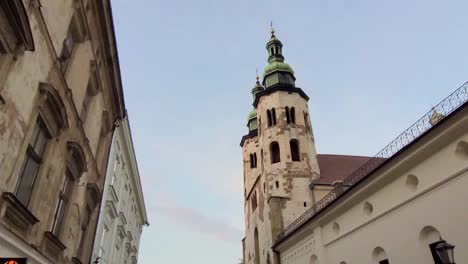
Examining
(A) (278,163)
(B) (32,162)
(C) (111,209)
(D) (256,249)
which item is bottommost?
(B) (32,162)

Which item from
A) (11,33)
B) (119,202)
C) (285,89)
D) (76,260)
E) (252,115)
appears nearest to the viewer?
(11,33)

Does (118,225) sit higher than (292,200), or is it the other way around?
(292,200)

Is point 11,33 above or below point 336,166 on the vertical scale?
below

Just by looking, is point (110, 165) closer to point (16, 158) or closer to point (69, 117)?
point (69, 117)

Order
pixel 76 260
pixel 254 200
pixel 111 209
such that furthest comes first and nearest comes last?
1. pixel 254 200
2. pixel 111 209
3. pixel 76 260

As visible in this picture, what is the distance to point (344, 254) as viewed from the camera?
1802 centimetres

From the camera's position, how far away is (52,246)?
1013 cm

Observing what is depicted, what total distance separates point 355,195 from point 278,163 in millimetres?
17926

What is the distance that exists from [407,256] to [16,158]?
502 inches

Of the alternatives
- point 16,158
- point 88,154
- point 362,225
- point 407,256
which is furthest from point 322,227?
point 16,158

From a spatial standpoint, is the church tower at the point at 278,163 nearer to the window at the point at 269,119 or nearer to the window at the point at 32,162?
the window at the point at 269,119

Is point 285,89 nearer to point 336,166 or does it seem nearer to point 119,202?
point 336,166

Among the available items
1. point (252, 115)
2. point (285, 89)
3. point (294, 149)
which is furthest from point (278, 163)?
point (252, 115)

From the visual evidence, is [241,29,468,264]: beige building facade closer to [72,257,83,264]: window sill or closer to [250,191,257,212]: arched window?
[250,191,257,212]: arched window
